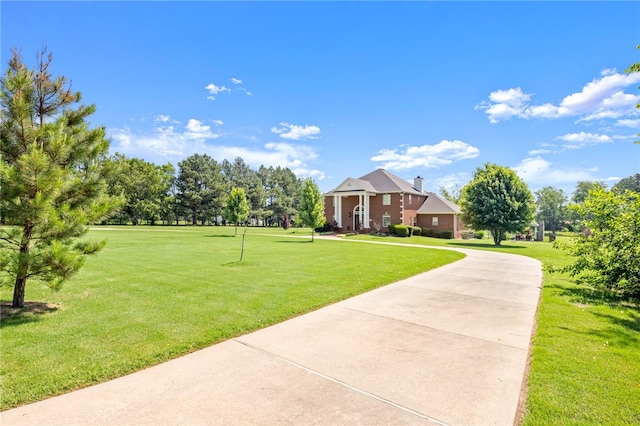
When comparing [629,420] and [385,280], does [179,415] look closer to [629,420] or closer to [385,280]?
[629,420]

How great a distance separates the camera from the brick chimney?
37.9m

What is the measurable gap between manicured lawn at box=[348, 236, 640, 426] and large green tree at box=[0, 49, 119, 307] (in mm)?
6526

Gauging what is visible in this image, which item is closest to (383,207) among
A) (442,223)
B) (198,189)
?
(442,223)

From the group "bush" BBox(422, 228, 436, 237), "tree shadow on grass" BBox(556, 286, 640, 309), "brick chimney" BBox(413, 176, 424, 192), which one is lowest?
"tree shadow on grass" BBox(556, 286, 640, 309)

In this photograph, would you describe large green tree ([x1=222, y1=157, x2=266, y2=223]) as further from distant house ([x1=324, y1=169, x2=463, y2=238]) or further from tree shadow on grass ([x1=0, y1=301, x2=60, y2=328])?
tree shadow on grass ([x1=0, y1=301, x2=60, y2=328])

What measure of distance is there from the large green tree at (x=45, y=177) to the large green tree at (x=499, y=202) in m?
27.8

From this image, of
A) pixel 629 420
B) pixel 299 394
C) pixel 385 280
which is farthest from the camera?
pixel 385 280

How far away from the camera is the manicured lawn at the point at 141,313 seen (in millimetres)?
3418

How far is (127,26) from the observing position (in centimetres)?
1045

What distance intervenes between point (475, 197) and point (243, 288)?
25685 millimetres

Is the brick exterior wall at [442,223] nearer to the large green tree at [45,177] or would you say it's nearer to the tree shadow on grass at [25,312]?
the large green tree at [45,177]

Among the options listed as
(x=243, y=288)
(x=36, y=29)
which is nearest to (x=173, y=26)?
(x=36, y=29)

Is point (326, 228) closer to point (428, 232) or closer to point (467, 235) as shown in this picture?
A: point (428, 232)

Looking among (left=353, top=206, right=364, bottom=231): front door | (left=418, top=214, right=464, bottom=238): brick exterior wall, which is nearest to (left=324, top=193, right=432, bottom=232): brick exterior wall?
(left=353, top=206, right=364, bottom=231): front door
